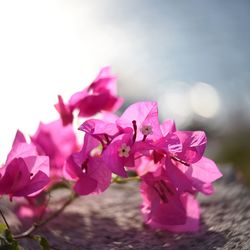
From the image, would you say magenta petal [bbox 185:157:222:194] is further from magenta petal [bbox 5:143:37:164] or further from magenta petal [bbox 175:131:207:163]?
magenta petal [bbox 5:143:37:164]

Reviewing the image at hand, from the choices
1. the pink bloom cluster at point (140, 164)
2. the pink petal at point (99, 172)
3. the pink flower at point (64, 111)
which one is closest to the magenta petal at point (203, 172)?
the pink bloom cluster at point (140, 164)

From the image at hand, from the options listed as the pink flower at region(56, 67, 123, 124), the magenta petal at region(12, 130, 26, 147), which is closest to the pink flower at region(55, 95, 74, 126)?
the pink flower at region(56, 67, 123, 124)

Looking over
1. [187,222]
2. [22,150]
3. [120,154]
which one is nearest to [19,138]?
[22,150]

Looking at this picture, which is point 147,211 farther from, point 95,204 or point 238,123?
point 238,123

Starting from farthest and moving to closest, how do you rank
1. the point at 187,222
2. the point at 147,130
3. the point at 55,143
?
the point at 55,143 → the point at 187,222 → the point at 147,130

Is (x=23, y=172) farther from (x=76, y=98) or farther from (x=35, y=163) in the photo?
(x=76, y=98)

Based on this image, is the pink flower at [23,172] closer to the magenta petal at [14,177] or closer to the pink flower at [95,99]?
the magenta petal at [14,177]
